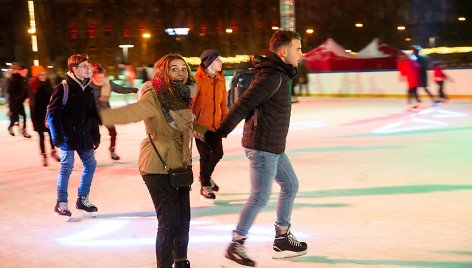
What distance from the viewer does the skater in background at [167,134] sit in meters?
3.44

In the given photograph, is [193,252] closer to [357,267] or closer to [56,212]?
[357,267]

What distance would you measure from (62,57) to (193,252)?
56.0 m

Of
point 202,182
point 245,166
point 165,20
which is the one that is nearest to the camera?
point 202,182

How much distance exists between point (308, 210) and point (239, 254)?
5.46 feet

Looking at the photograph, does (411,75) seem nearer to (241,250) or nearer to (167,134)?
(241,250)

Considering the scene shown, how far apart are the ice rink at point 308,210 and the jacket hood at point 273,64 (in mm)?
1206

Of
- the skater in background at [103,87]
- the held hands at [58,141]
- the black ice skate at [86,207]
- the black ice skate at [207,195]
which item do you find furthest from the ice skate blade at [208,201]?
the skater in background at [103,87]

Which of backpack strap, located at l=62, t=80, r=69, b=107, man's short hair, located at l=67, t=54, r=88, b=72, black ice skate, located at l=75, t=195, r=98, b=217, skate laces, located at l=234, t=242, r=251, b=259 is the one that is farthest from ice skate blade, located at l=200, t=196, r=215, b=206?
skate laces, located at l=234, t=242, r=251, b=259

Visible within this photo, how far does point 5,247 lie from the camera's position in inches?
188

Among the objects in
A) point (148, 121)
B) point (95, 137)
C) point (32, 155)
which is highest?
point (148, 121)

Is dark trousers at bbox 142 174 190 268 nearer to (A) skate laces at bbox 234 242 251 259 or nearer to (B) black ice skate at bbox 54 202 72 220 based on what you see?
(A) skate laces at bbox 234 242 251 259

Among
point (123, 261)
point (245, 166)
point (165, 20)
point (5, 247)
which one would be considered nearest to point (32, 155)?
point (245, 166)

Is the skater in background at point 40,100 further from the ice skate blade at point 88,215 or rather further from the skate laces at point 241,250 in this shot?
the skate laces at point 241,250

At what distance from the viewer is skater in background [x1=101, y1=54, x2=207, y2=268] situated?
3.44 meters
